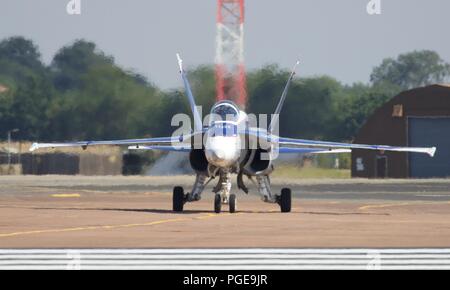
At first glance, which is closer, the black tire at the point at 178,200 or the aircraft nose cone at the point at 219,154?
the aircraft nose cone at the point at 219,154

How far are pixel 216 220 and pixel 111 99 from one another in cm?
3187

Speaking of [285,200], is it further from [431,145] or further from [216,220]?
[431,145]

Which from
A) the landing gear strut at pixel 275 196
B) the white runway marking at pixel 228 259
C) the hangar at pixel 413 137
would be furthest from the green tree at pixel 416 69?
the white runway marking at pixel 228 259

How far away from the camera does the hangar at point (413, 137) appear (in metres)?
66.6

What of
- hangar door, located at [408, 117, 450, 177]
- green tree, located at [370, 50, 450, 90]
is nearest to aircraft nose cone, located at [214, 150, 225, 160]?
hangar door, located at [408, 117, 450, 177]

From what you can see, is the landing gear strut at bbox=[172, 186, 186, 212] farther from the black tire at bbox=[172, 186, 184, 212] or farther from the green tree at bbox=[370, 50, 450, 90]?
the green tree at bbox=[370, 50, 450, 90]

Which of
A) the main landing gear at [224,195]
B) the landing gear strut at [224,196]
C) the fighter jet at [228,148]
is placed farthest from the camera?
the main landing gear at [224,195]

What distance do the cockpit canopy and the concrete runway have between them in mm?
2267

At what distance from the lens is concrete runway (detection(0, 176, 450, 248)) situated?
1981 centimetres

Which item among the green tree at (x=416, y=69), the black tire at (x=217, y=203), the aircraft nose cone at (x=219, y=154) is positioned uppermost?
the green tree at (x=416, y=69)

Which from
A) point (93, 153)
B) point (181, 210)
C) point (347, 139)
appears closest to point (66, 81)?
point (93, 153)

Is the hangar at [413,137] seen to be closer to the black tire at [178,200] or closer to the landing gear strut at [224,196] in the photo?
the black tire at [178,200]

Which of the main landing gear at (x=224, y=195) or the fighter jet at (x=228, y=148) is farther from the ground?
the fighter jet at (x=228, y=148)
